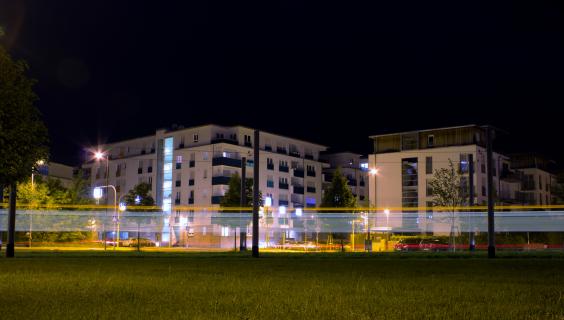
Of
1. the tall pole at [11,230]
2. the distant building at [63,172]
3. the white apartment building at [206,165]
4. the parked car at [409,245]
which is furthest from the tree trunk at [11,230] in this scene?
the distant building at [63,172]

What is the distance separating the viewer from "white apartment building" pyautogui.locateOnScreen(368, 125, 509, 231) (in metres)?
89.8

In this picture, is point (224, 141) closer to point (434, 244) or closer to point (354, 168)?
point (354, 168)

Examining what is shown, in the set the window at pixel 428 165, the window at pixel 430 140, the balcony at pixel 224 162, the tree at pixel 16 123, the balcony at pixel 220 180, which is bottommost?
the tree at pixel 16 123

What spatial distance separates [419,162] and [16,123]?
261 feet

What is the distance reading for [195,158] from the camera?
10344 cm

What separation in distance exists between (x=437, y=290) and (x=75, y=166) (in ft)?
442

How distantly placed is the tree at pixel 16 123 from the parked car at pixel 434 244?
4314 cm

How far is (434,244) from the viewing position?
5878 centimetres

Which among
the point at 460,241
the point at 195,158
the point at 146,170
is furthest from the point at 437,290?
the point at 146,170

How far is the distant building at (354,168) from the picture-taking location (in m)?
126

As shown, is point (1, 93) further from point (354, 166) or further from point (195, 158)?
point (354, 166)

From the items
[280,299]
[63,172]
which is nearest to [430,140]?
[63,172]

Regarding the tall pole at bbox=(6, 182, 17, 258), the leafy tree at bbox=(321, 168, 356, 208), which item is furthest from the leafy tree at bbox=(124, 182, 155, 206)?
the tall pole at bbox=(6, 182, 17, 258)

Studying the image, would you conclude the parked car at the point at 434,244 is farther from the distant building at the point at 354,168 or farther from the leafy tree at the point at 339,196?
the distant building at the point at 354,168
